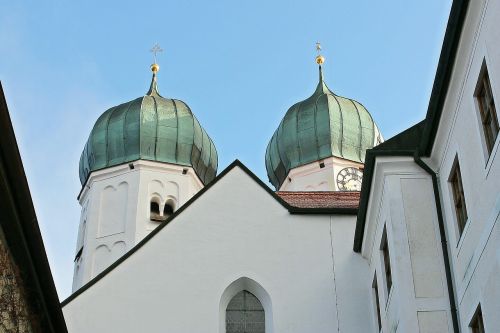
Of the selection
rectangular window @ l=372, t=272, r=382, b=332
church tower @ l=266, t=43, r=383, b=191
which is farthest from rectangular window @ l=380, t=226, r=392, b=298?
church tower @ l=266, t=43, r=383, b=191

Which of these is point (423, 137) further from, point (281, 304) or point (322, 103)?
point (322, 103)

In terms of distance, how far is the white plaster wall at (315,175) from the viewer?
108ft

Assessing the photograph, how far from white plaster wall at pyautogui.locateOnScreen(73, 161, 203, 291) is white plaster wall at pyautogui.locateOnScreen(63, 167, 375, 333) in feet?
38.3

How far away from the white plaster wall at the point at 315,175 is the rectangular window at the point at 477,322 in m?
20.0

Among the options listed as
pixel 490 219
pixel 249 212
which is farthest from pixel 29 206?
pixel 249 212

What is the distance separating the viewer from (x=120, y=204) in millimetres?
31906

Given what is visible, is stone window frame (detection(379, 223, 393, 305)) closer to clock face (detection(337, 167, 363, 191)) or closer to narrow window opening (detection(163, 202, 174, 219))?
clock face (detection(337, 167, 363, 191))

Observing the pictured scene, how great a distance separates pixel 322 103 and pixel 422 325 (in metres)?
22.1

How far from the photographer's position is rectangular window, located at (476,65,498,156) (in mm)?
11766

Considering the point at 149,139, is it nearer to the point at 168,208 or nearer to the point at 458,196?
the point at 168,208

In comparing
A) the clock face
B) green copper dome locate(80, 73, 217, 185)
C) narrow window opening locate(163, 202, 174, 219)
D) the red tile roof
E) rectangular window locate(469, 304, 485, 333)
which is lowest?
rectangular window locate(469, 304, 485, 333)

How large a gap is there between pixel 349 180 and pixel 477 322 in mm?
20498

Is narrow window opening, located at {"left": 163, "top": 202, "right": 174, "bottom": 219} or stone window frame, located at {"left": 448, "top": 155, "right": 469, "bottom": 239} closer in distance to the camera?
stone window frame, located at {"left": 448, "top": 155, "right": 469, "bottom": 239}

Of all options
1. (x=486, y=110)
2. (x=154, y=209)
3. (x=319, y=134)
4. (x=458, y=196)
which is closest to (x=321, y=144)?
(x=319, y=134)
